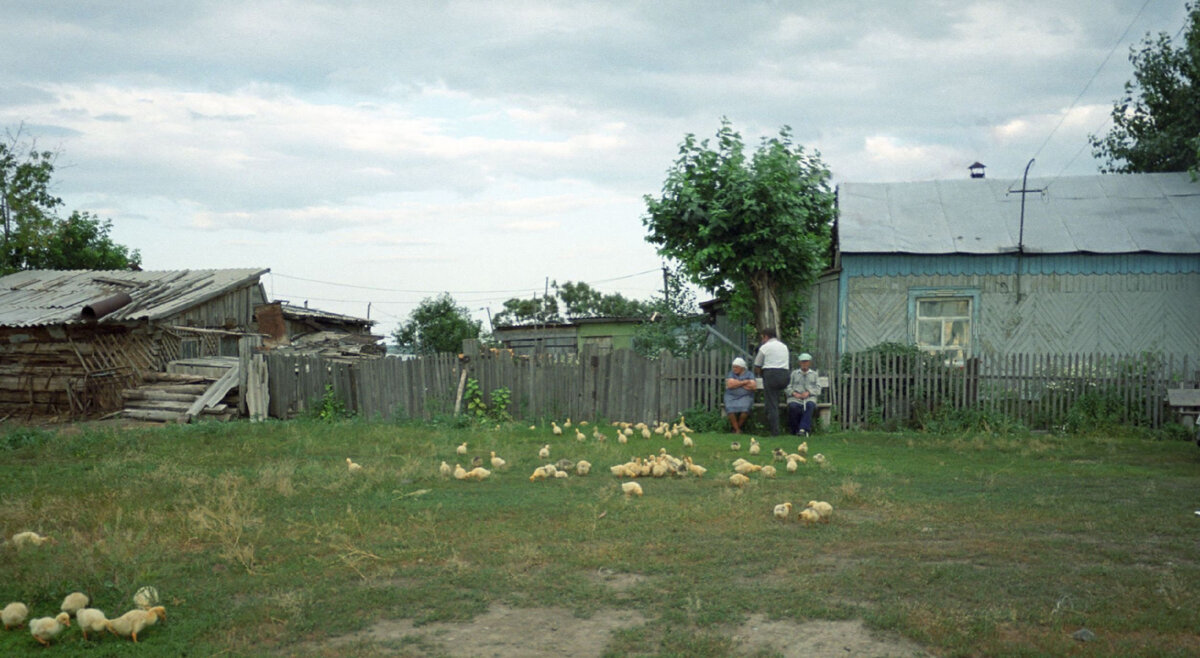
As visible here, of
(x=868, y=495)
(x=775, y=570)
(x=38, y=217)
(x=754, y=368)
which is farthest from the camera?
(x=38, y=217)

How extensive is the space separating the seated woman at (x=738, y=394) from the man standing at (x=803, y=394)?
648mm

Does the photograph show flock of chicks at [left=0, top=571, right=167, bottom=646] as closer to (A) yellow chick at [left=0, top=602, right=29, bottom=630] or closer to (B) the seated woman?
(A) yellow chick at [left=0, top=602, right=29, bottom=630]

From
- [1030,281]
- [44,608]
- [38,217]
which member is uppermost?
[38,217]

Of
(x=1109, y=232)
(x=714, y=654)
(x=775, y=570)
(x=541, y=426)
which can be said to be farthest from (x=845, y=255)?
(x=714, y=654)

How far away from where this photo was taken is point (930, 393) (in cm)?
1532

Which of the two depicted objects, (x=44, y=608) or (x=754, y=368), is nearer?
(x=44, y=608)

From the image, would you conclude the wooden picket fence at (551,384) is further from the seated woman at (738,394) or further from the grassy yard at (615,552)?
the grassy yard at (615,552)

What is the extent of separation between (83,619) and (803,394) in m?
11.8

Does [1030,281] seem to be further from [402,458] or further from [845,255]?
[402,458]

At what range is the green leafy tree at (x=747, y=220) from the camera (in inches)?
619

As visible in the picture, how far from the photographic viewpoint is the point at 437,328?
125ft

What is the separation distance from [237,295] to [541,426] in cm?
1429

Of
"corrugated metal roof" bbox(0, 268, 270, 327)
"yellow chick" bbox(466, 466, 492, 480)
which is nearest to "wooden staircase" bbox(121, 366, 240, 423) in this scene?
"corrugated metal roof" bbox(0, 268, 270, 327)

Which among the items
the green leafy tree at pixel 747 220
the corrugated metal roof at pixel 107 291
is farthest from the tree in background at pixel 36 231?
the green leafy tree at pixel 747 220
